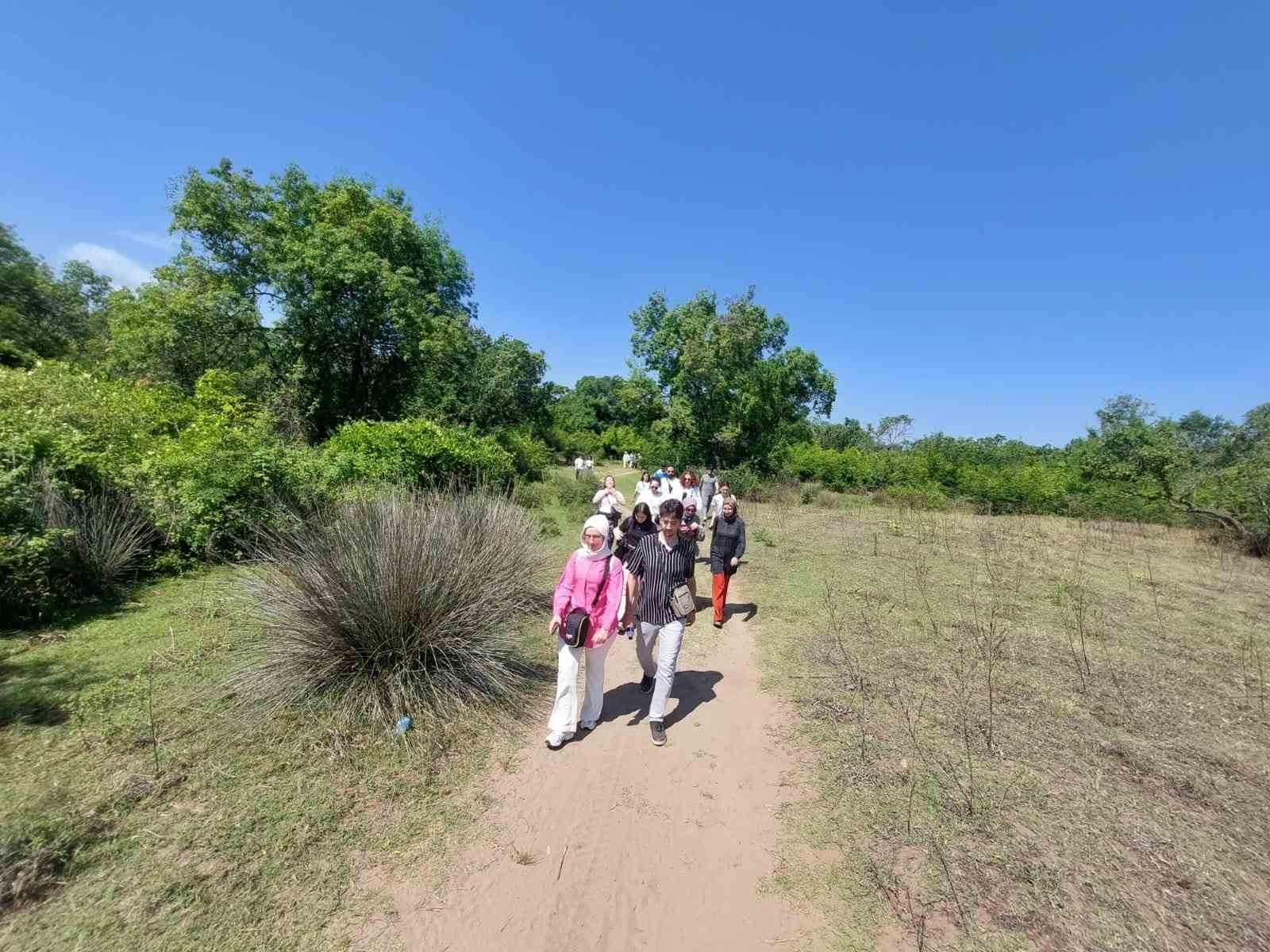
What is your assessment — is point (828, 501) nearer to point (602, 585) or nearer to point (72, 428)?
point (602, 585)

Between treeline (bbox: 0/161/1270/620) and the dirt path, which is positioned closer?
the dirt path

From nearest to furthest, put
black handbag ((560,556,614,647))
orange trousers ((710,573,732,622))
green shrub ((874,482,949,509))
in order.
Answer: black handbag ((560,556,614,647)) < orange trousers ((710,573,732,622)) < green shrub ((874,482,949,509))

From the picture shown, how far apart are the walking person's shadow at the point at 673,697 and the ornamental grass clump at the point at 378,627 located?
0.80 m

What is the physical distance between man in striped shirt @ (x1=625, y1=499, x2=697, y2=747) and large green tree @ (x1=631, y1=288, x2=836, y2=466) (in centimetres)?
1976

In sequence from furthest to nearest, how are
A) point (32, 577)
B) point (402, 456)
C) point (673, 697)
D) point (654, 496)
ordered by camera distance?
point (402, 456), point (654, 496), point (32, 577), point (673, 697)

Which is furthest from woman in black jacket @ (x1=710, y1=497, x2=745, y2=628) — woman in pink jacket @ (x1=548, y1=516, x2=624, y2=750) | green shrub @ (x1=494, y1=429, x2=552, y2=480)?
green shrub @ (x1=494, y1=429, x2=552, y2=480)

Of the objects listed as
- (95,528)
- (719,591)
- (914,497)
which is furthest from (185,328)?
(914,497)

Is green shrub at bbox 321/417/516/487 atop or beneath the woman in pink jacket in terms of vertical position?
atop

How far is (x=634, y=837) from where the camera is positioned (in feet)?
9.66

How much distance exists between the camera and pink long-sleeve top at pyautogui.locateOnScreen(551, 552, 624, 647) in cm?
365

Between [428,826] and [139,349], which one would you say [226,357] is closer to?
[139,349]

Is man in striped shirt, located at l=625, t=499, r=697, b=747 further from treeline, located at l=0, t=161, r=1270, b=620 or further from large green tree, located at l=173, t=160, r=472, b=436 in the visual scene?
large green tree, located at l=173, t=160, r=472, b=436

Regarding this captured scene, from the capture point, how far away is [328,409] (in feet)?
63.3

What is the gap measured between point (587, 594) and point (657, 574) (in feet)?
2.08
